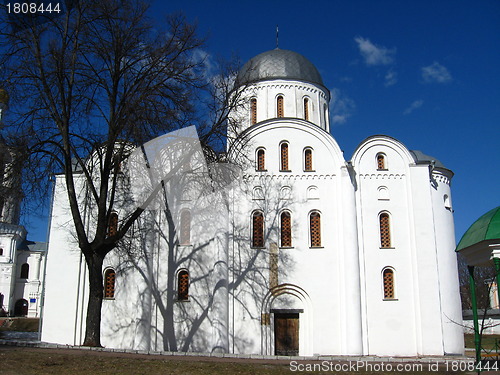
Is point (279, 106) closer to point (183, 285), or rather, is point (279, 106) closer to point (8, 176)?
point (183, 285)

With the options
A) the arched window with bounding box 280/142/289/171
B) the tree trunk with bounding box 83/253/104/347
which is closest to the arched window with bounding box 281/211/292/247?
the arched window with bounding box 280/142/289/171

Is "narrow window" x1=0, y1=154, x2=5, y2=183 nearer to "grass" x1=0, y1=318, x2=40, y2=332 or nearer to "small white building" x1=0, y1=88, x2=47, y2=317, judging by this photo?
"grass" x1=0, y1=318, x2=40, y2=332

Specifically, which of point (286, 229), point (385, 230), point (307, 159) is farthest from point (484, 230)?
point (307, 159)

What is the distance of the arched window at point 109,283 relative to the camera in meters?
19.3

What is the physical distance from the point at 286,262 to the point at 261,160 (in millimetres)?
4275

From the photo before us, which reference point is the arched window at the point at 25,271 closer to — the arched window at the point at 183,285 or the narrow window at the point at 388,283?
the arched window at the point at 183,285

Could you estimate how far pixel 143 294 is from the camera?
61.5ft

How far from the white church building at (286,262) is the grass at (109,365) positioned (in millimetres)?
6571

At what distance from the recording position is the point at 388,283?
19.2 m

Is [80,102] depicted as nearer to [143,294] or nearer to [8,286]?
[143,294]

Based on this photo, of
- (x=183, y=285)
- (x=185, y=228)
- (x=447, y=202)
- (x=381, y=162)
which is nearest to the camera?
(x=183, y=285)

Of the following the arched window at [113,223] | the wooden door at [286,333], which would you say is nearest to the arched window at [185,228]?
the arched window at [113,223]

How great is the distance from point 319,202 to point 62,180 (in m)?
10.4

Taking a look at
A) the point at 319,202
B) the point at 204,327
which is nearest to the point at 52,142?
the point at 204,327
